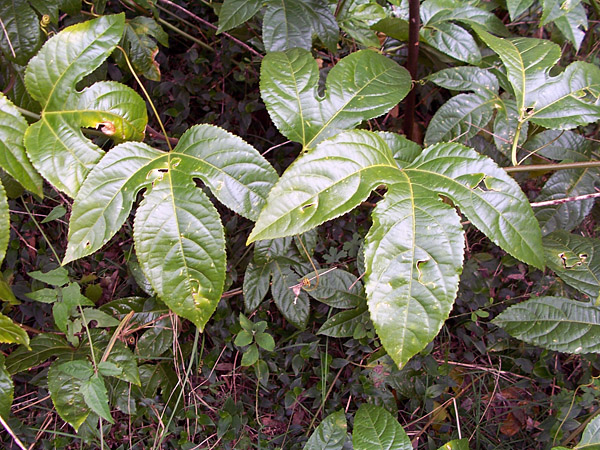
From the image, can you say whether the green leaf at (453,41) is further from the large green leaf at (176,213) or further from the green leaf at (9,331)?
the green leaf at (9,331)

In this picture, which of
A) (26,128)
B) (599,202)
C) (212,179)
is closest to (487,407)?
(599,202)

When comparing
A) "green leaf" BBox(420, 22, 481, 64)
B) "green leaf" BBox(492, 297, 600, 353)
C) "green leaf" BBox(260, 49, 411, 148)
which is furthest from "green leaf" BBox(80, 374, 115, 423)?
"green leaf" BBox(420, 22, 481, 64)

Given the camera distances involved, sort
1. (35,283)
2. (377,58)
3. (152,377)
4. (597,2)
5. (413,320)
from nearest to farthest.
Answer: (413,320), (377,58), (597,2), (152,377), (35,283)

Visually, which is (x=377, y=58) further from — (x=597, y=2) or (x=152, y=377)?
(x=152, y=377)

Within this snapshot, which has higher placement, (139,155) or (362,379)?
(139,155)

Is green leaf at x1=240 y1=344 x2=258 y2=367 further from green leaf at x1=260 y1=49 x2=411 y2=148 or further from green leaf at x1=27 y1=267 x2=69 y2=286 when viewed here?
green leaf at x1=260 y1=49 x2=411 y2=148

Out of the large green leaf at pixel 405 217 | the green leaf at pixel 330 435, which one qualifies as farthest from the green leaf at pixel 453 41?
the green leaf at pixel 330 435

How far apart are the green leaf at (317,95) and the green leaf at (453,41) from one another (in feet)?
1.25

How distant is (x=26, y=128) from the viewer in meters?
1.09

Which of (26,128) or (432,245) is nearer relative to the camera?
(432,245)

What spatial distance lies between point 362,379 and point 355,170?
3.55 feet

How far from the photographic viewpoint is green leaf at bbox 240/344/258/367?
5.45 feet

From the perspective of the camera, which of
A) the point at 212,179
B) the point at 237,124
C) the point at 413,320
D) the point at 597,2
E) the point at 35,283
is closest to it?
the point at 413,320

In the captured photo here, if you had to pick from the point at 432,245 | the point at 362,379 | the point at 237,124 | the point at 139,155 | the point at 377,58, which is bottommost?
the point at 362,379
